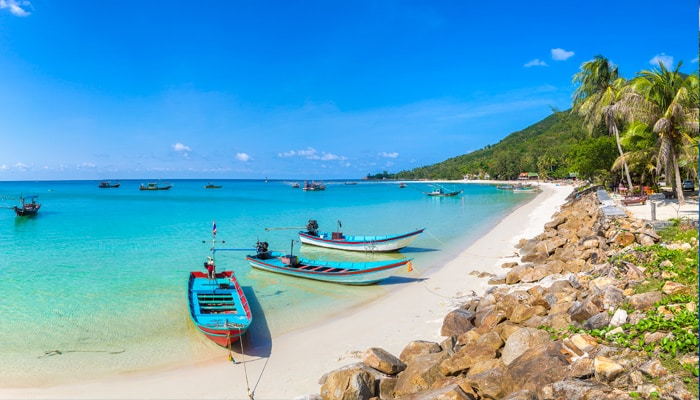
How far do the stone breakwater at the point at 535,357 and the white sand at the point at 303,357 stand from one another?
1030 mm

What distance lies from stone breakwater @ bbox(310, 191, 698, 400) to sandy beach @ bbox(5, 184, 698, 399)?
1070 mm

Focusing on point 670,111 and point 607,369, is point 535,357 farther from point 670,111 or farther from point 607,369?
point 670,111

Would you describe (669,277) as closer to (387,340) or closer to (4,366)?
(387,340)

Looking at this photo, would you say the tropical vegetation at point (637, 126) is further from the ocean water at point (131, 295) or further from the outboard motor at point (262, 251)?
the outboard motor at point (262, 251)

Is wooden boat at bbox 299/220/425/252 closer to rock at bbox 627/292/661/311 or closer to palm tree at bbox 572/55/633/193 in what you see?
rock at bbox 627/292/661/311

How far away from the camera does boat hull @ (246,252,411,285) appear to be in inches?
610

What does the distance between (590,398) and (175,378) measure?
327 inches

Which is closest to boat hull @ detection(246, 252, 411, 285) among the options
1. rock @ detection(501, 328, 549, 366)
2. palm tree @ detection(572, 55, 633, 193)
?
rock @ detection(501, 328, 549, 366)

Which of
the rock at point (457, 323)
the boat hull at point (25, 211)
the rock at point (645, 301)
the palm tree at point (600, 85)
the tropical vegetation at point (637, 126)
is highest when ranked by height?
the palm tree at point (600, 85)

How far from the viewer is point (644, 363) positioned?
16.5ft

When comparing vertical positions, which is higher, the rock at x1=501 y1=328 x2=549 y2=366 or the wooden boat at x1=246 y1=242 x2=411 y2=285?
the rock at x1=501 y1=328 x2=549 y2=366

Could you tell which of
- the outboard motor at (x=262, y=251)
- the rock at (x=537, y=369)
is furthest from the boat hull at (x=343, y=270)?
the rock at (x=537, y=369)

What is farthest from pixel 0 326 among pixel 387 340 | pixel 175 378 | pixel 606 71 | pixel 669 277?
pixel 606 71

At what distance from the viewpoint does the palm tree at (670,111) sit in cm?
1920
